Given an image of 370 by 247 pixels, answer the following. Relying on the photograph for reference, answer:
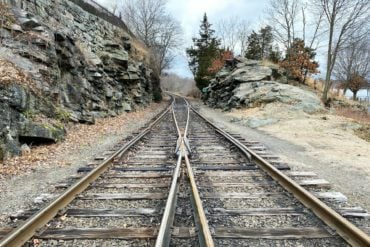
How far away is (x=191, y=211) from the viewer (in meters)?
4.59

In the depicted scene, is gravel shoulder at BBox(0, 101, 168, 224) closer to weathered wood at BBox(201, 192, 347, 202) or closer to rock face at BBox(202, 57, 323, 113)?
weathered wood at BBox(201, 192, 347, 202)

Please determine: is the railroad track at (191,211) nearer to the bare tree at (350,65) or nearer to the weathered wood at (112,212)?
the weathered wood at (112,212)

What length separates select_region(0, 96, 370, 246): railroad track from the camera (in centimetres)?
387

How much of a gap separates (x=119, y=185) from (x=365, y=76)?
5534cm

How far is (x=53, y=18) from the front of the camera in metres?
16.1

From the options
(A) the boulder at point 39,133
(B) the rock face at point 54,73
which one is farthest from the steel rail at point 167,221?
(A) the boulder at point 39,133

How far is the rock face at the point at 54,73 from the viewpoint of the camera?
29.6ft

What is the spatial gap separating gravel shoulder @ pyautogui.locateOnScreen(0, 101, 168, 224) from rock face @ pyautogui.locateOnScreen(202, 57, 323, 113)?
1225cm

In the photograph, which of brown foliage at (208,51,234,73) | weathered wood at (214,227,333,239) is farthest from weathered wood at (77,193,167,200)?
brown foliage at (208,51,234,73)

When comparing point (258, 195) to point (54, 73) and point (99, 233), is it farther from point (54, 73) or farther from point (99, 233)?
point (54, 73)

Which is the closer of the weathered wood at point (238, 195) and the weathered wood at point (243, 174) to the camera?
the weathered wood at point (238, 195)

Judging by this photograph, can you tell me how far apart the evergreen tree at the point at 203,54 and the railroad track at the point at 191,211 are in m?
36.2

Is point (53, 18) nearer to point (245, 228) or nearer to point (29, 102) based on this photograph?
point (29, 102)

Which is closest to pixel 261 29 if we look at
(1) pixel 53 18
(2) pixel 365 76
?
(2) pixel 365 76
